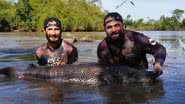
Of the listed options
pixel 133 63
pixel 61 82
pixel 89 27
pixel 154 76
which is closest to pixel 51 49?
pixel 61 82

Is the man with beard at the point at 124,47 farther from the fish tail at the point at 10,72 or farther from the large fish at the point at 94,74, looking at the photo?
the fish tail at the point at 10,72

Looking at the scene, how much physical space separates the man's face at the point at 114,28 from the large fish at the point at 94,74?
579 mm

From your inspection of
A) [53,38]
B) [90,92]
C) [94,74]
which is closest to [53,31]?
[53,38]

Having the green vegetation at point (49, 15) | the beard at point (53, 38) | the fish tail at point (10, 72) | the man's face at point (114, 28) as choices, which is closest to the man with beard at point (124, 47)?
the man's face at point (114, 28)

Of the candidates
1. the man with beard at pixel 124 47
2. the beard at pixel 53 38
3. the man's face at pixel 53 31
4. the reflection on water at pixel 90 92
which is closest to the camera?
the reflection on water at pixel 90 92

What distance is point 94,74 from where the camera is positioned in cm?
739

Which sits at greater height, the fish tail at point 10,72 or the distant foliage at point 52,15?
the fish tail at point 10,72

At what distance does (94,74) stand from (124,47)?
85 centimetres

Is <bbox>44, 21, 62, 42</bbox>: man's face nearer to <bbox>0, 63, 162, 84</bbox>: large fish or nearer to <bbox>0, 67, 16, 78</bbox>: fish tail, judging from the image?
<bbox>0, 63, 162, 84</bbox>: large fish

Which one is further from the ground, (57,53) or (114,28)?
(114,28)

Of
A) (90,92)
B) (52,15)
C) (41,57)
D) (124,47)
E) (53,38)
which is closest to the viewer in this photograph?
(90,92)

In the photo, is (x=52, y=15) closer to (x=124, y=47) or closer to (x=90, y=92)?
(x=124, y=47)

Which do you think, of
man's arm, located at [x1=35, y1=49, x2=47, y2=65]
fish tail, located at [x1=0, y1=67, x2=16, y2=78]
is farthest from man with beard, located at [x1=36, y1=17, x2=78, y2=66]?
fish tail, located at [x1=0, y1=67, x2=16, y2=78]

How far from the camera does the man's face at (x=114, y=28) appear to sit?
24.0ft
